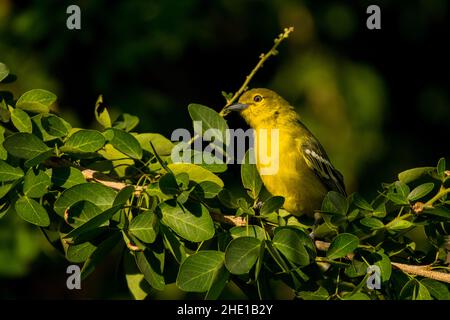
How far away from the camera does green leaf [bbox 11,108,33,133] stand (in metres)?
2.98

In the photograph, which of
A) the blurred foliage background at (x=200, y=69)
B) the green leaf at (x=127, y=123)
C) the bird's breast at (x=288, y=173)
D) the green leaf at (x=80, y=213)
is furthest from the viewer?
the blurred foliage background at (x=200, y=69)

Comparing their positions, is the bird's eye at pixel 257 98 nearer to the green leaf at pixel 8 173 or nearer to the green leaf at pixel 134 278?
the green leaf at pixel 134 278

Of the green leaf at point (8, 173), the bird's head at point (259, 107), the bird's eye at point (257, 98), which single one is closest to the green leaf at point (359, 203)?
the green leaf at point (8, 173)

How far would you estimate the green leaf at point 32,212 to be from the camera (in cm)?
282

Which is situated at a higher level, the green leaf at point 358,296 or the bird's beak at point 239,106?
the bird's beak at point 239,106

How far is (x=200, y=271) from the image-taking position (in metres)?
2.74

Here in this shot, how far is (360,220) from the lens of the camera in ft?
9.49

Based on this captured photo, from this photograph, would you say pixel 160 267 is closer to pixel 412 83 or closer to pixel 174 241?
pixel 174 241

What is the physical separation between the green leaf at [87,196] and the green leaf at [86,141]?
19 centimetres

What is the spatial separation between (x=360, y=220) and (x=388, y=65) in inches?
258

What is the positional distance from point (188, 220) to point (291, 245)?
0.42 meters

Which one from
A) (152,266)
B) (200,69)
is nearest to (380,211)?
(152,266)

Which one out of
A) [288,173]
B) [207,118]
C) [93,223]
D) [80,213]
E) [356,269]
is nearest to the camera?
[93,223]

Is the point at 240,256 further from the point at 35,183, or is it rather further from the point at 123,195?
the point at 35,183
